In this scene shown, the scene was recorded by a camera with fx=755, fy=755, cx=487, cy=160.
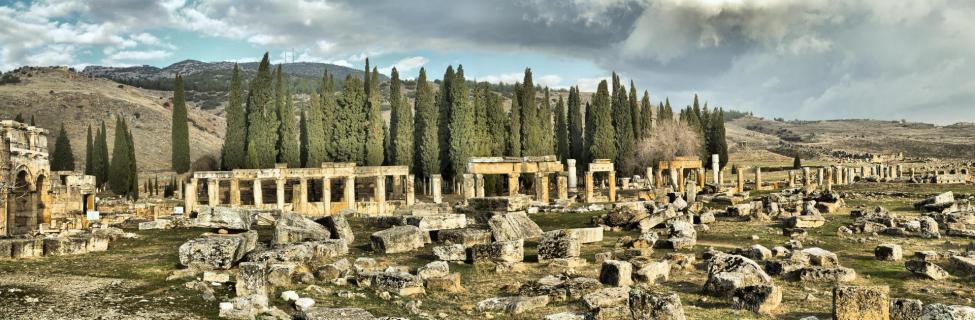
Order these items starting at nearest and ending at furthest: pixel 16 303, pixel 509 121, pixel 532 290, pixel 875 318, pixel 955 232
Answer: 1. pixel 875 318
2. pixel 16 303
3. pixel 532 290
4. pixel 955 232
5. pixel 509 121

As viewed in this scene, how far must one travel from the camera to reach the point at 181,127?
Answer: 61000mm

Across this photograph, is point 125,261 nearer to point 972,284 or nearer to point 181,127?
point 972,284

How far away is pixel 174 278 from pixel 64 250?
6.64 metres

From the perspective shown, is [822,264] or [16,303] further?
[822,264]

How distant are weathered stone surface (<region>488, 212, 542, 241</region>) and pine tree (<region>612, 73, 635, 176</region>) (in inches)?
1520

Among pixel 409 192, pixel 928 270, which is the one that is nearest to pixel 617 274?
pixel 928 270

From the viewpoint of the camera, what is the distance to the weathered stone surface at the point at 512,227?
21156 millimetres

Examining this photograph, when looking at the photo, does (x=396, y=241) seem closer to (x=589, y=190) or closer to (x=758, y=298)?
(x=758, y=298)

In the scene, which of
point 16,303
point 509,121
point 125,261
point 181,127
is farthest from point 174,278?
point 181,127

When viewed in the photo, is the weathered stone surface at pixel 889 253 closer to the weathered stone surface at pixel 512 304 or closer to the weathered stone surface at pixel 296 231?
the weathered stone surface at pixel 512 304

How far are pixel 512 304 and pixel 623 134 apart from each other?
166ft

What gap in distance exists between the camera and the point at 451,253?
58.5 feet

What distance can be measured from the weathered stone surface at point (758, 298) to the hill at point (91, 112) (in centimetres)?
7451

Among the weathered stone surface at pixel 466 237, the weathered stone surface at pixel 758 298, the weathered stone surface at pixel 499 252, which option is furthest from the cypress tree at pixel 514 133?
the weathered stone surface at pixel 758 298
